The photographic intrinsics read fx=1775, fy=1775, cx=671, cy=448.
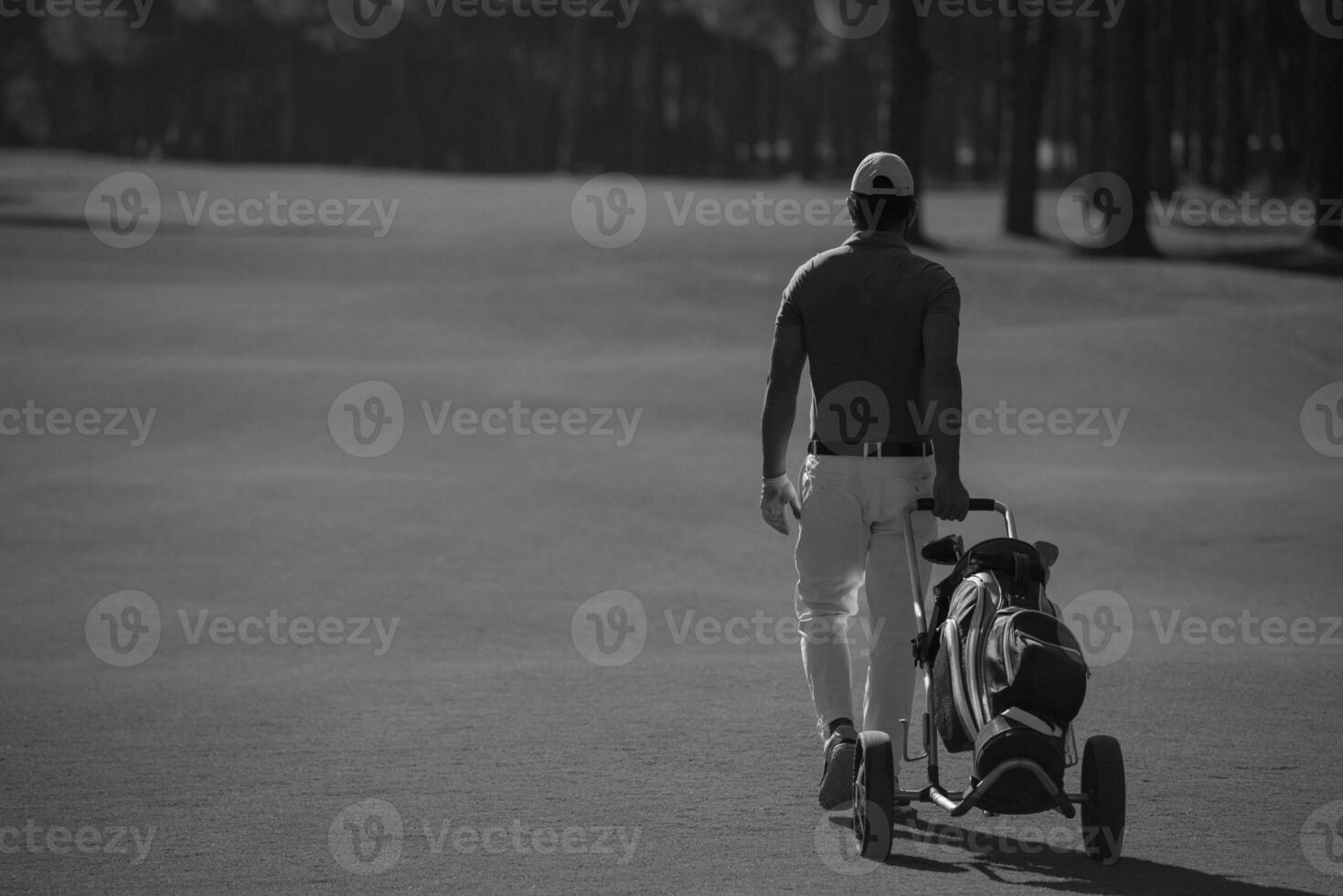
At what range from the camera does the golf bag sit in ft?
17.5

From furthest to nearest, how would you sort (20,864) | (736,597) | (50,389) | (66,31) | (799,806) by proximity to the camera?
(66,31)
(50,389)
(736,597)
(799,806)
(20,864)

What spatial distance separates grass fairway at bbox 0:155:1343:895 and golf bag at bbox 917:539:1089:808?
0.49 m

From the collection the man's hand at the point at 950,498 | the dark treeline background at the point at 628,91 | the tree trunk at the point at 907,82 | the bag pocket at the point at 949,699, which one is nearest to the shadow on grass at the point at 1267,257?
the tree trunk at the point at 907,82

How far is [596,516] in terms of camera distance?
14617 millimetres

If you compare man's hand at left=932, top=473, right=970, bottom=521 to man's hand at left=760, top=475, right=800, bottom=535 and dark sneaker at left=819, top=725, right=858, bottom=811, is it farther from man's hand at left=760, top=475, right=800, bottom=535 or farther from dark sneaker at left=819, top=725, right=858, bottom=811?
dark sneaker at left=819, top=725, right=858, bottom=811

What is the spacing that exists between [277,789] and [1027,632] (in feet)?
10.3

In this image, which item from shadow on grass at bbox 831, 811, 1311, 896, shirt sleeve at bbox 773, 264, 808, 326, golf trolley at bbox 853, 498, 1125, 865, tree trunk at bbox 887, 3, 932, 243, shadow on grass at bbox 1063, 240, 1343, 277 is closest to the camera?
golf trolley at bbox 853, 498, 1125, 865

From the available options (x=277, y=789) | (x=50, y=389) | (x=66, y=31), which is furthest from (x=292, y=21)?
(x=277, y=789)

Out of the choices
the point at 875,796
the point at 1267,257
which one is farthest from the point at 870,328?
the point at 1267,257

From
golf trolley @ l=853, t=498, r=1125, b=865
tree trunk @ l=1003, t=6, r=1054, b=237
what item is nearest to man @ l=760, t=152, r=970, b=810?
golf trolley @ l=853, t=498, r=1125, b=865

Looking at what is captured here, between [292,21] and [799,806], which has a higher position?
[292,21]

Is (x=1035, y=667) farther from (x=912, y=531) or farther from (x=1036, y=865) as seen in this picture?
(x=912, y=531)

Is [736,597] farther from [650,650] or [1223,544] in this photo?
[1223,544]

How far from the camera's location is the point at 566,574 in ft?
42.5
